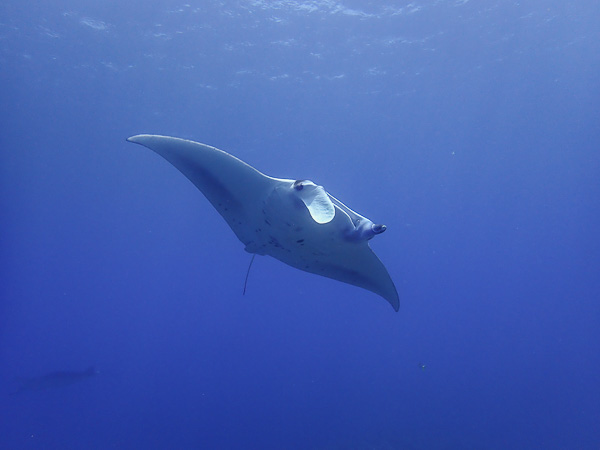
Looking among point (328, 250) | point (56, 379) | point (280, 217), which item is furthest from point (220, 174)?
point (56, 379)

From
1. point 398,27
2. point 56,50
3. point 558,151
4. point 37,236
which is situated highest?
point 558,151

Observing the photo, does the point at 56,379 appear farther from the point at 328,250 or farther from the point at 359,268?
the point at 328,250

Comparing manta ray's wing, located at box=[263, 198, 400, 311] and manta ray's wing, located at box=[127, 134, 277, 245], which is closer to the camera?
manta ray's wing, located at box=[263, 198, 400, 311]

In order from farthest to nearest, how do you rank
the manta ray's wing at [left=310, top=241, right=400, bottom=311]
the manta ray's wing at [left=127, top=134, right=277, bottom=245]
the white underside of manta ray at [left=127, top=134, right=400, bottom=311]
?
the manta ray's wing at [left=310, top=241, right=400, bottom=311]
the manta ray's wing at [left=127, top=134, right=277, bottom=245]
the white underside of manta ray at [left=127, top=134, right=400, bottom=311]

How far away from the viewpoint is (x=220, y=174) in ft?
13.9

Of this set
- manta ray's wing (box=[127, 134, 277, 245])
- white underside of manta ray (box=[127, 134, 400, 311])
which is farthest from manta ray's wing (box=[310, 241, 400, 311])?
manta ray's wing (box=[127, 134, 277, 245])

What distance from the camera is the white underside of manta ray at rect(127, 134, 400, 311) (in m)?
3.72

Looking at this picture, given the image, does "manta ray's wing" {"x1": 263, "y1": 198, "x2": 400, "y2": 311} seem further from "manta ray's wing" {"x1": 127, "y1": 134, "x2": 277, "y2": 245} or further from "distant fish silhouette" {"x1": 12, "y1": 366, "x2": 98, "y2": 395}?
"distant fish silhouette" {"x1": 12, "y1": 366, "x2": 98, "y2": 395}

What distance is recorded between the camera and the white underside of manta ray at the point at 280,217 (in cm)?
372

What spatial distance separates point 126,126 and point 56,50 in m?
6.20

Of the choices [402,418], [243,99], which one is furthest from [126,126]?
[402,418]

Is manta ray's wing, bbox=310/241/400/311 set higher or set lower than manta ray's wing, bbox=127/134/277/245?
lower

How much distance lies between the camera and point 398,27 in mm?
Result: 17031

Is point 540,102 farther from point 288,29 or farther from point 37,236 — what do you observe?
point 37,236
